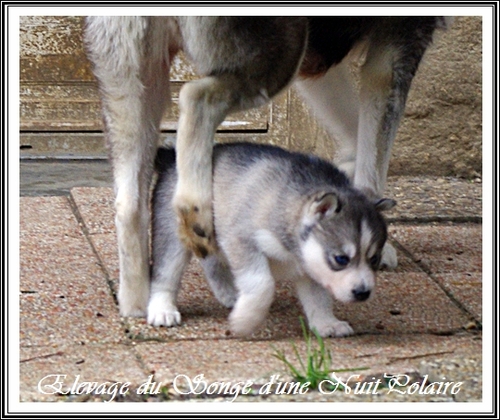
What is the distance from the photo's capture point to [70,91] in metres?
6.87

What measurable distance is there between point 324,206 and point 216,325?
26.8 inches

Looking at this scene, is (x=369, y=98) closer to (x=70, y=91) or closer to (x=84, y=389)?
(x=84, y=389)

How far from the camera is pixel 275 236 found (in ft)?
12.7

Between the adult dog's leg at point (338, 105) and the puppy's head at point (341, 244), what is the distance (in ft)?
5.00

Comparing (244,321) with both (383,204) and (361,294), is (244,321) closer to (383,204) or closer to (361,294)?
(361,294)

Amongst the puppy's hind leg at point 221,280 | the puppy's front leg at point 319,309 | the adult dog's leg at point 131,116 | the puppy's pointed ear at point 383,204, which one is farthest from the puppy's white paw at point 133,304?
the puppy's pointed ear at point 383,204

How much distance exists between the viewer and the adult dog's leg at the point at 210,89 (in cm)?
393

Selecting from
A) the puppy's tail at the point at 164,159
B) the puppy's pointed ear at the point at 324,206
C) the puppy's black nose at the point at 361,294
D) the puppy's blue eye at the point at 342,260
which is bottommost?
the puppy's black nose at the point at 361,294

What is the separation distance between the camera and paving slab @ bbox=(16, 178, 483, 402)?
348 cm

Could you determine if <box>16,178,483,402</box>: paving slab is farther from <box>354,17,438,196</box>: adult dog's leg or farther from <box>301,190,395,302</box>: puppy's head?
<box>354,17,438,196</box>: adult dog's leg

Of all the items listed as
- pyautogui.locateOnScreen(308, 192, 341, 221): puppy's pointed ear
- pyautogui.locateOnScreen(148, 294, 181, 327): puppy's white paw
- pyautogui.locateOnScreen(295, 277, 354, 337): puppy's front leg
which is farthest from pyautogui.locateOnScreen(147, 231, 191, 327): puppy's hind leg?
pyautogui.locateOnScreen(308, 192, 341, 221): puppy's pointed ear

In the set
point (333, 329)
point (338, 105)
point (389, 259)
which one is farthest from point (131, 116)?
point (338, 105)

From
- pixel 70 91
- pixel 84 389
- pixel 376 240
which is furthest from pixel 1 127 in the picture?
pixel 70 91

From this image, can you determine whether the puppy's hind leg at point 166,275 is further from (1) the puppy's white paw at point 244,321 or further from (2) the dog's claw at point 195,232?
A: (1) the puppy's white paw at point 244,321
